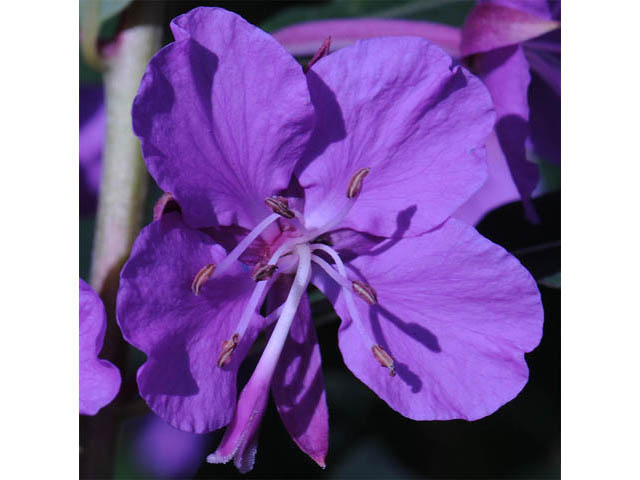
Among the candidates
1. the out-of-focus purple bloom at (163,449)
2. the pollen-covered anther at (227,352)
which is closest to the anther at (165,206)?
the pollen-covered anther at (227,352)

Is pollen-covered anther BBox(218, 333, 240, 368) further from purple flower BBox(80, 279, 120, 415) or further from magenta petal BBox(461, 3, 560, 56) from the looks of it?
magenta petal BBox(461, 3, 560, 56)

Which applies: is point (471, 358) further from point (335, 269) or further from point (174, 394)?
point (174, 394)

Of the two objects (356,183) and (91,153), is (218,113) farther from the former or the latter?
(91,153)

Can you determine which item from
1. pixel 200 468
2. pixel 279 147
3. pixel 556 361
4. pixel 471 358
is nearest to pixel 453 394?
pixel 471 358

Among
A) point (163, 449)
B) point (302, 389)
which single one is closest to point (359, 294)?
point (302, 389)

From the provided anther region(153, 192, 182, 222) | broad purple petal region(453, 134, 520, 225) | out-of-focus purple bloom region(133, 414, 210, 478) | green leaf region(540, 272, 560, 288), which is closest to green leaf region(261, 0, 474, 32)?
broad purple petal region(453, 134, 520, 225)

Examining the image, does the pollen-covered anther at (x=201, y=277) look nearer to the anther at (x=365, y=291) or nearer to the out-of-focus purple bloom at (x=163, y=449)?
the anther at (x=365, y=291)
